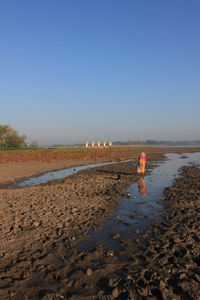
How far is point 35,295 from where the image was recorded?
3840mm

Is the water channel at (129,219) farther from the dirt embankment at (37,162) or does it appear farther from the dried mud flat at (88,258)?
the dirt embankment at (37,162)

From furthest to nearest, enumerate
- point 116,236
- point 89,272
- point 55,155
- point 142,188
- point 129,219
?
1. point 55,155
2. point 142,188
3. point 129,219
4. point 116,236
5. point 89,272

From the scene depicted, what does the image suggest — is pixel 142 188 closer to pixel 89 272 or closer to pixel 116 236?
pixel 116 236

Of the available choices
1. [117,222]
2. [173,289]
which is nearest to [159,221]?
[117,222]

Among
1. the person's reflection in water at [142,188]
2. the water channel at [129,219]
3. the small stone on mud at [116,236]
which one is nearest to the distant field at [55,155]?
the person's reflection in water at [142,188]

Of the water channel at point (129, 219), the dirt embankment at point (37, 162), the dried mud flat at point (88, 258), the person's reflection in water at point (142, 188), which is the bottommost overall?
the water channel at point (129, 219)

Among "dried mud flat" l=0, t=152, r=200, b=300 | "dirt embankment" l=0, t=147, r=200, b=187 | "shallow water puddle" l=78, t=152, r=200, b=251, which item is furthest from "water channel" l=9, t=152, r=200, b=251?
"dirt embankment" l=0, t=147, r=200, b=187

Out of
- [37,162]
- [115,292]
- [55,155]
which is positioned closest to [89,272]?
[115,292]

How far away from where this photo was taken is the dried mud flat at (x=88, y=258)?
3891 millimetres

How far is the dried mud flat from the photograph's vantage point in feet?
A: 12.8

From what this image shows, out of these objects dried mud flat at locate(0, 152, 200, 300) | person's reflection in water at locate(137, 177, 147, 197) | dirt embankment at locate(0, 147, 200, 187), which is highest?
dirt embankment at locate(0, 147, 200, 187)

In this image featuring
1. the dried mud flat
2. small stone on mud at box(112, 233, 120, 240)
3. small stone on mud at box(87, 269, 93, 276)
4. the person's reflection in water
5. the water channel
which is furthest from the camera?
the person's reflection in water

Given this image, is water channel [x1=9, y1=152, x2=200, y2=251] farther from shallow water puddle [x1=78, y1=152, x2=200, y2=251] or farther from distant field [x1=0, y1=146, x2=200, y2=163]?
distant field [x1=0, y1=146, x2=200, y2=163]

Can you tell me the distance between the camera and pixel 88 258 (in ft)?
16.8
